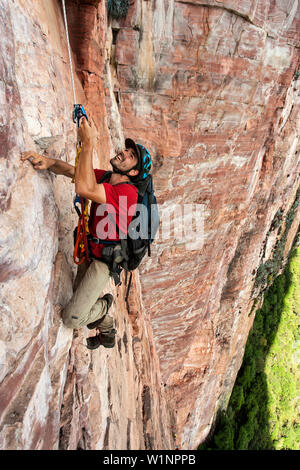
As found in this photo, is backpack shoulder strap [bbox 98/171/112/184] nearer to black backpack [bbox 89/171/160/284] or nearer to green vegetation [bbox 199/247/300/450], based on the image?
black backpack [bbox 89/171/160/284]

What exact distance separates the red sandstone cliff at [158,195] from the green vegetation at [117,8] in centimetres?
12

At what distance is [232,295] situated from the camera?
11695 millimetres

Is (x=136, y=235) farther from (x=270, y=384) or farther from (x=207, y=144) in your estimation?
(x=270, y=384)

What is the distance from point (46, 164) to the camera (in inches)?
102

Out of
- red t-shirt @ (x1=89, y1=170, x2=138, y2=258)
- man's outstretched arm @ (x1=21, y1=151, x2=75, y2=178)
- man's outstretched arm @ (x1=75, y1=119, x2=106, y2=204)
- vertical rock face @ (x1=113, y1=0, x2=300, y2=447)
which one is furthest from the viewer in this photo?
vertical rock face @ (x1=113, y1=0, x2=300, y2=447)

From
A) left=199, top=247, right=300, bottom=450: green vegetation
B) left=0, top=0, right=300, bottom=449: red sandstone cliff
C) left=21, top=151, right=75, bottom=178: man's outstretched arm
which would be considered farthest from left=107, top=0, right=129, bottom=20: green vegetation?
left=199, top=247, right=300, bottom=450: green vegetation

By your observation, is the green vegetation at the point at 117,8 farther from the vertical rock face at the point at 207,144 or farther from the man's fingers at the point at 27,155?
the man's fingers at the point at 27,155

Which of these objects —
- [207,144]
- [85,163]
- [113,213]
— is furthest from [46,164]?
[207,144]

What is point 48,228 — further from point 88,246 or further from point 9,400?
point 9,400

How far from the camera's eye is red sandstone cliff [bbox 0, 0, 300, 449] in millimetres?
2398

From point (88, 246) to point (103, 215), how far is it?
1.50 feet

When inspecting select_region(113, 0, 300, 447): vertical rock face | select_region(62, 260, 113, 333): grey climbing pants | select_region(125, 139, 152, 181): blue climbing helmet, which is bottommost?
select_region(62, 260, 113, 333): grey climbing pants

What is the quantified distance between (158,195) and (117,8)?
4027mm
